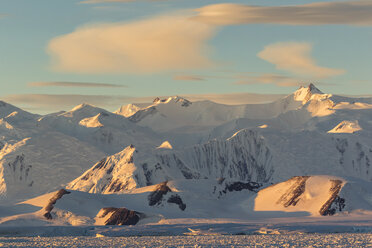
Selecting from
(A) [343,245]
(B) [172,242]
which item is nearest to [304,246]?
(A) [343,245]

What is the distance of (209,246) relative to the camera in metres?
146

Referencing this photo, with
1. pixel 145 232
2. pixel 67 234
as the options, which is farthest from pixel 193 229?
pixel 67 234

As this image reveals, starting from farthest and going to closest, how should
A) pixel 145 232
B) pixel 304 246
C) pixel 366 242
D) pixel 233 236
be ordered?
pixel 145 232, pixel 233 236, pixel 366 242, pixel 304 246

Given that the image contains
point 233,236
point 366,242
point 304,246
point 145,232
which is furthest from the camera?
point 145,232

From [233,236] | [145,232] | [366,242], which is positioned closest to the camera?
[366,242]

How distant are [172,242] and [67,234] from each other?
143ft

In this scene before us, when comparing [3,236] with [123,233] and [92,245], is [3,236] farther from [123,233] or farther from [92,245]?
[92,245]

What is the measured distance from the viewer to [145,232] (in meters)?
192

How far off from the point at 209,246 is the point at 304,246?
646 inches

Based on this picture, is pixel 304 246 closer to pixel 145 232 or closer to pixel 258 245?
pixel 258 245

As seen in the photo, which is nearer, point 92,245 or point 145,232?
point 92,245

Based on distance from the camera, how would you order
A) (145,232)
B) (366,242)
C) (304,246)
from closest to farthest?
(304,246) → (366,242) → (145,232)

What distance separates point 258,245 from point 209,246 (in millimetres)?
9595

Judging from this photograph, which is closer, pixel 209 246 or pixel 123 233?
pixel 209 246
